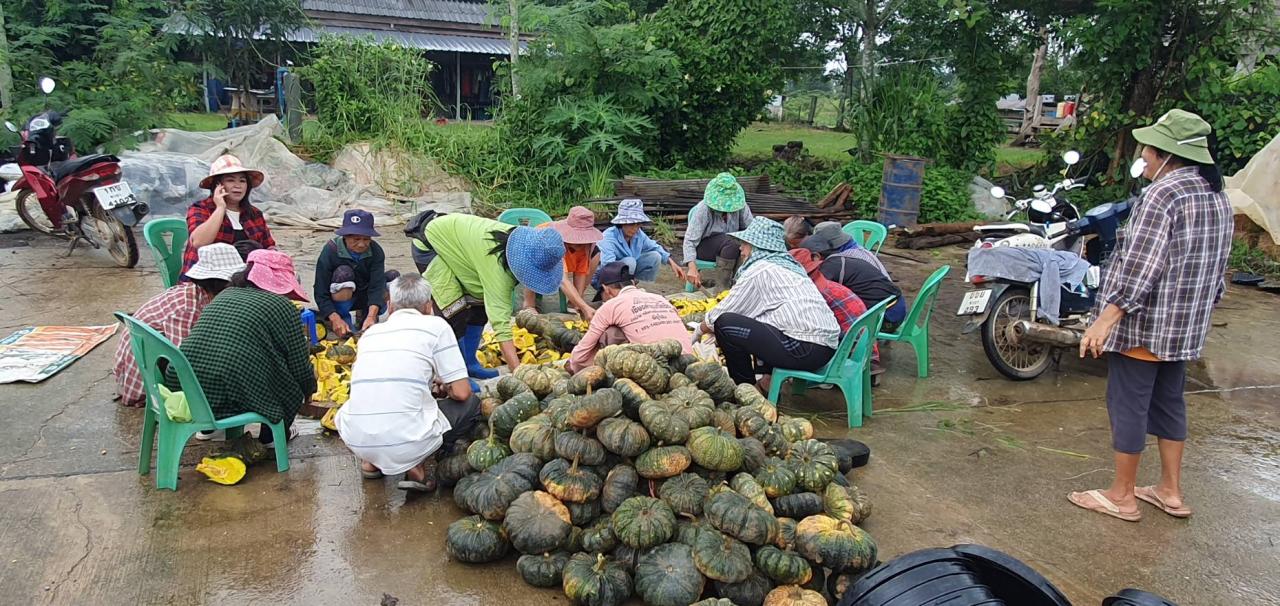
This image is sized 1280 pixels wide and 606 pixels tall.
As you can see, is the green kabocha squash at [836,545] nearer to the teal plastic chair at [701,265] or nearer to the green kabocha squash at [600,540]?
the green kabocha squash at [600,540]

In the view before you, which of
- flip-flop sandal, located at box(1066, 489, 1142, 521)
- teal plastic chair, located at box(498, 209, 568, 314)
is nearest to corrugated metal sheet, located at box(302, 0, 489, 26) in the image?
teal plastic chair, located at box(498, 209, 568, 314)

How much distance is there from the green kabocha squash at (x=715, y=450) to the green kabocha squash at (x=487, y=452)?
37.0 inches

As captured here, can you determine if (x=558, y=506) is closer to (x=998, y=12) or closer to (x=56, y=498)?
(x=56, y=498)

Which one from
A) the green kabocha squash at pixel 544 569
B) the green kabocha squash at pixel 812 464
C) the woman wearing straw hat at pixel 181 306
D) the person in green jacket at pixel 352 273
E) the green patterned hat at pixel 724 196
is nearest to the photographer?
the green kabocha squash at pixel 544 569

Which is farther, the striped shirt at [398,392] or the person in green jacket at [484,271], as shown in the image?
the person in green jacket at [484,271]

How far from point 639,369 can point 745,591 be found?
120cm

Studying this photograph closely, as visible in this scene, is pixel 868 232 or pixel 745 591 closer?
pixel 745 591

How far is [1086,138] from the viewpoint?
13.2 meters

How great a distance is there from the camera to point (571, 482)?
3.58 m

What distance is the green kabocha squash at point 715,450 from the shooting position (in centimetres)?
362

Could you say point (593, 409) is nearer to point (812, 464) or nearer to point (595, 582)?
point (595, 582)

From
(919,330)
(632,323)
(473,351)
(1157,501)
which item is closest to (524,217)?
(473,351)

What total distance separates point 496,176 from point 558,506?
9.63 metres

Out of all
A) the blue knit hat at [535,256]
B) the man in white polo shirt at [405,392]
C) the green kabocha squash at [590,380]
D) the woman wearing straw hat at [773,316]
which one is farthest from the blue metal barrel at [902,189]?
the man in white polo shirt at [405,392]
